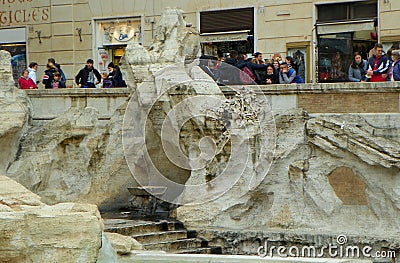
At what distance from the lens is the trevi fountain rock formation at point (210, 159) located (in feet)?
72.3

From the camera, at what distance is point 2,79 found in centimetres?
2453

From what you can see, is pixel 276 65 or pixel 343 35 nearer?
pixel 276 65

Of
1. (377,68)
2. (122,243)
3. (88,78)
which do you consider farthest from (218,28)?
(122,243)

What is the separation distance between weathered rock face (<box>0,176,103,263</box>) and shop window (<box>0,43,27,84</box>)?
603 inches

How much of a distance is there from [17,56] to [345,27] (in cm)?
847

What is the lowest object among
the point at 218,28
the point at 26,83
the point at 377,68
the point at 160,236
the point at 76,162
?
the point at 160,236

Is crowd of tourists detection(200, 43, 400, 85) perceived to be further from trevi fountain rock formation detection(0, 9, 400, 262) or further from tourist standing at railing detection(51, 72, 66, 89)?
tourist standing at railing detection(51, 72, 66, 89)

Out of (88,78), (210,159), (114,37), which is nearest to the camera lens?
(210,159)

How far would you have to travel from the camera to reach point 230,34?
29.5 meters

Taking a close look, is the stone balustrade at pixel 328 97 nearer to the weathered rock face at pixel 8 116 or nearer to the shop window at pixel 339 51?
the weathered rock face at pixel 8 116

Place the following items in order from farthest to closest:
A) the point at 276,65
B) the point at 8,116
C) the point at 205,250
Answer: the point at 276,65 → the point at 8,116 → the point at 205,250

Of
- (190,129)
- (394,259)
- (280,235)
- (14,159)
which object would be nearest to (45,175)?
(14,159)

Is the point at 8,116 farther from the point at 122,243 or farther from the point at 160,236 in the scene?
the point at 122,243

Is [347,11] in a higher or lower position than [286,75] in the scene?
higher
